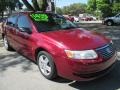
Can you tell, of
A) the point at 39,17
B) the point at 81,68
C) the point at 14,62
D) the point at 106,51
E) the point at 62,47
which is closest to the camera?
the point at 81,68

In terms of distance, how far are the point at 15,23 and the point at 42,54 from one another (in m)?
2.25

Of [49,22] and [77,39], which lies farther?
[49,22]

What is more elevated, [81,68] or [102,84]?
[81,68]

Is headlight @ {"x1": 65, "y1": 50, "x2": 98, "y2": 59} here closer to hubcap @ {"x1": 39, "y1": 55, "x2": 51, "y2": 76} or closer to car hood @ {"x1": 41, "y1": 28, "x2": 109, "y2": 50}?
car hood @ {"x1": 41, "y1": 28, "x2": 109, "y2": 50}

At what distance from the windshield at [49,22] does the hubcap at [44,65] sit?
0.82 meters

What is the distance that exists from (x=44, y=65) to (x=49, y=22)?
1.46 metres

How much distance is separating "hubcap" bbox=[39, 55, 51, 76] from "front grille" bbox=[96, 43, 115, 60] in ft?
4.08

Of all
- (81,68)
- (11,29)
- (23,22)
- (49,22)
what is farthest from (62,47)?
(11,29)

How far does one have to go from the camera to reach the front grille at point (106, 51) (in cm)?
554

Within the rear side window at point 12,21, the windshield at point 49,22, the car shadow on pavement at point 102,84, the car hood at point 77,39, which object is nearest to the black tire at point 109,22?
the rear side window at point 12,21

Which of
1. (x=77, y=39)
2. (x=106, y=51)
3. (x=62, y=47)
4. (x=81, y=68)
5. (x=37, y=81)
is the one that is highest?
(x=77, y=39)

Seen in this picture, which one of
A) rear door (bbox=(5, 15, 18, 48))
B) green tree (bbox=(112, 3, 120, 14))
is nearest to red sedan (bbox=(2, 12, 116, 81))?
rear door (bbox=(5, 15, 18, 48))

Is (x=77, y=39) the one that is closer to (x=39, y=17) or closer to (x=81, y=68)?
(x=81, y=68)

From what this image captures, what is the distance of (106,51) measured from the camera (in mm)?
5719
